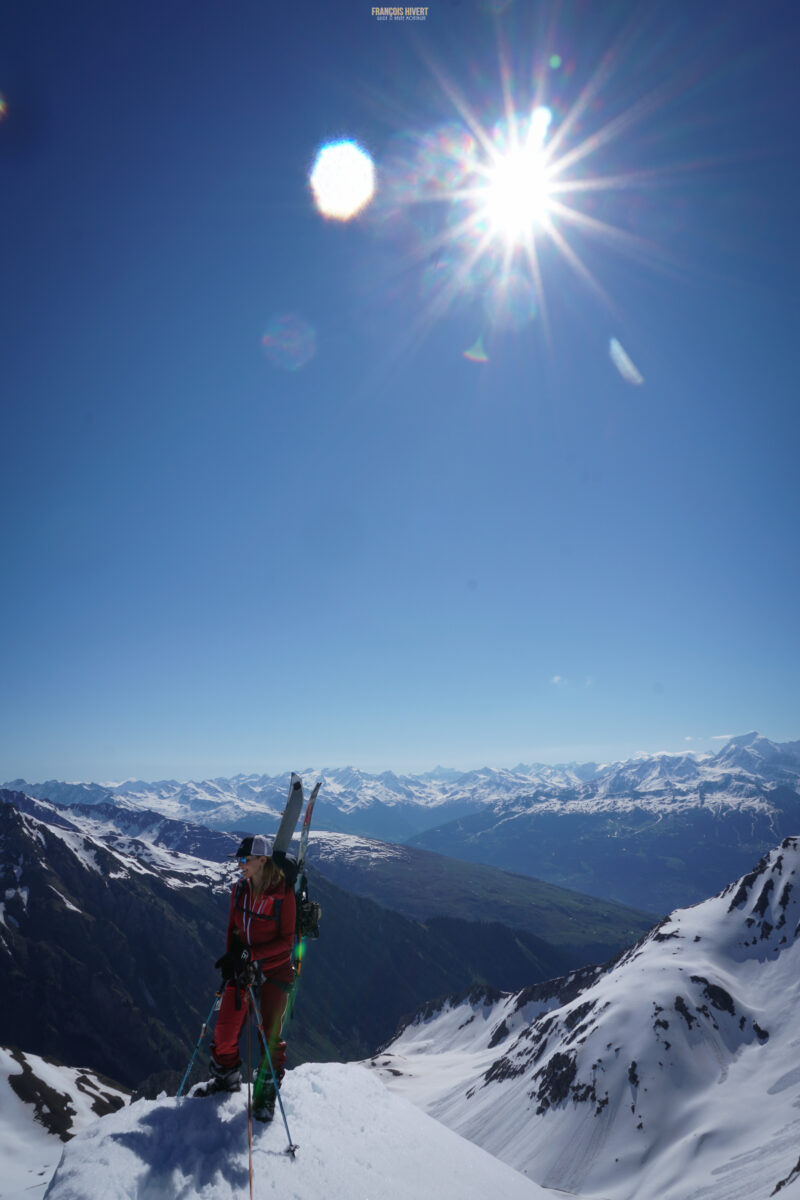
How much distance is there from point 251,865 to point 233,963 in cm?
167

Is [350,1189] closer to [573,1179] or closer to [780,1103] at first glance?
[780,1103]

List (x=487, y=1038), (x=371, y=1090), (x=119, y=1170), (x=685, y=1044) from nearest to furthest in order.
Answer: (x=119, y=1170) → (x=371, y=1090) → (x=685, y=1044) → (x=487, y=1038)

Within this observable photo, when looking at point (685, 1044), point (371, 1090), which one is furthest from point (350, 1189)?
point (685, 1044)

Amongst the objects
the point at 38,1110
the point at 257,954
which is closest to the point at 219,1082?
the point at 257,954

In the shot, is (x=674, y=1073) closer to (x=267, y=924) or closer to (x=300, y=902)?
(x=300, y=902)

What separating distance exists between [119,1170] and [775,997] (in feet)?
363

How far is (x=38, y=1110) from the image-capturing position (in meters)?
99.8

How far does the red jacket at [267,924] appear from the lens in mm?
10086

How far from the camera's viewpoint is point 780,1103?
2404 inches

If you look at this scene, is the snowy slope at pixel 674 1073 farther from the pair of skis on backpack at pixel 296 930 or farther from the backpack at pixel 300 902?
the backpack at pixel 300 902

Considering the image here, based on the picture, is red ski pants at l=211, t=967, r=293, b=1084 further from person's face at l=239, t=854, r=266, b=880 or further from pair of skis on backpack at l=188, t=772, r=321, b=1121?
person's face at l=239, t=854, r=266, b=880

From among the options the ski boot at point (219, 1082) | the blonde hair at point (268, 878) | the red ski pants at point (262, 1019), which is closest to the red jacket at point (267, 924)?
the blonde hair at point (268, 878)

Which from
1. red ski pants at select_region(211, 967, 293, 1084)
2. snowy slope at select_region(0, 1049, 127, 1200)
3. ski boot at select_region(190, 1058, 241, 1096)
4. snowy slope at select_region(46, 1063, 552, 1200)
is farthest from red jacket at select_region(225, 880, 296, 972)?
snowy slope at select_region(0, 1049, 127, 1200)

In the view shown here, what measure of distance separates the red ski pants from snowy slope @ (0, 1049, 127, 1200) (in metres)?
95.2
